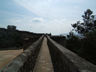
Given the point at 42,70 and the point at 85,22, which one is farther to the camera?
the point at 85,22

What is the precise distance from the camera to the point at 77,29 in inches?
1115

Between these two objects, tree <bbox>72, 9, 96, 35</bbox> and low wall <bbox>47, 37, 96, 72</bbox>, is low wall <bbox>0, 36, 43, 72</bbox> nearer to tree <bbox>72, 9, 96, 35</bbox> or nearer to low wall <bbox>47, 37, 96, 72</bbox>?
low wall <bbox>47, 37, 96, 72</bbox>

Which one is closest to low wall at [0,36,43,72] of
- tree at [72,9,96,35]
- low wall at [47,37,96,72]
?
low wall at [47,37,96,72]

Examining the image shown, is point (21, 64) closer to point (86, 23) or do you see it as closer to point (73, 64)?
point (73, 64)

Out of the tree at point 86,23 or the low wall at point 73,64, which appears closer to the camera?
the low wall at point 73,64

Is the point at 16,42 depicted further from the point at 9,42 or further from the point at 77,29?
the point at 77,29

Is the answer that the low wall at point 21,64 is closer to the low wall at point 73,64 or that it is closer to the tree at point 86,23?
the low wall at point 73,64

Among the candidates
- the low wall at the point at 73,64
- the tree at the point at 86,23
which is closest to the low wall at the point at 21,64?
the low wall at the point at 73,64

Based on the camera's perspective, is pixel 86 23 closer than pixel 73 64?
No

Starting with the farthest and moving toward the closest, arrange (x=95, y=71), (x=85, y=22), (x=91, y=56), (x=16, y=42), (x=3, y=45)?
(x=16, y=42), (x=3, y=45), (x=85, y=22), (x=91, y=56), (x=95, y=71)

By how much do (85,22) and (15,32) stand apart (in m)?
29.5

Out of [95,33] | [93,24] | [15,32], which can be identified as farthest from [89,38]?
[15,32]

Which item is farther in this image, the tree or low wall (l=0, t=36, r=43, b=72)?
the tree

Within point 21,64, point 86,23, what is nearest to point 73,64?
point 21,64
